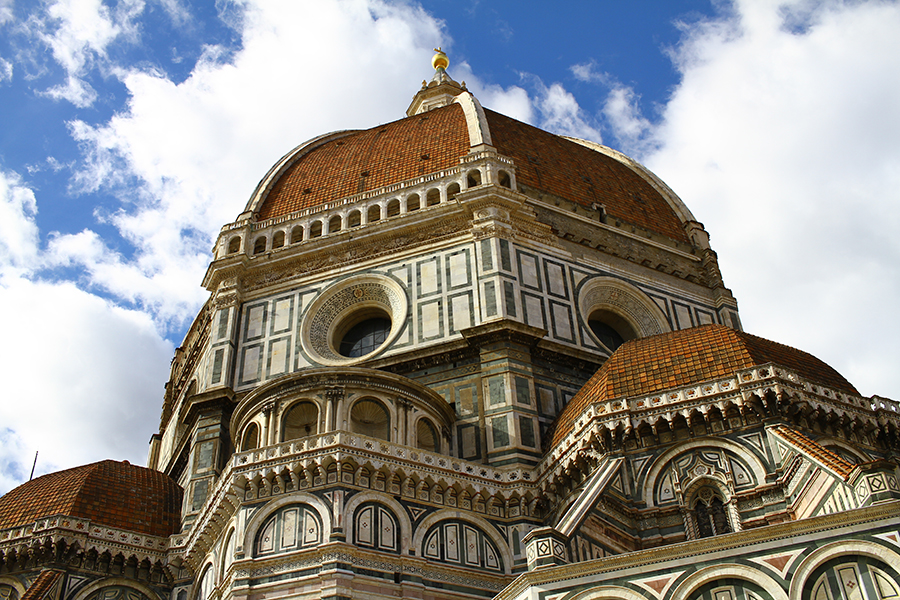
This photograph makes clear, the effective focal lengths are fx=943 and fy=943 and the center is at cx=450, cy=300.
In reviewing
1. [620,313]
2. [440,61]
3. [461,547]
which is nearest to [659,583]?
[461,547]

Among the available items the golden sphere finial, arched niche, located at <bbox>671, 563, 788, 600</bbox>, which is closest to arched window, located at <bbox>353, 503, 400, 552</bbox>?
arched niche, located at <bbox>671, 563, 788, 600</bbox>

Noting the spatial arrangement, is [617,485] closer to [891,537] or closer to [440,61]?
[891,537]

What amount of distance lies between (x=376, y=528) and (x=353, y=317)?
9.20 m

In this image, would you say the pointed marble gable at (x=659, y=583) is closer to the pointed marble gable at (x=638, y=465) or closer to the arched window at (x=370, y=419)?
the pointed marble gable at (x=638, y=465)

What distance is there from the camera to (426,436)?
20.9 m

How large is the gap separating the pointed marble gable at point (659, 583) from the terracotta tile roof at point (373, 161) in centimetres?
1722

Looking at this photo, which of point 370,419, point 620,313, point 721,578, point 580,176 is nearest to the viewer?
point 721,578

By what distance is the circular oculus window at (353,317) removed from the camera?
25047 mm

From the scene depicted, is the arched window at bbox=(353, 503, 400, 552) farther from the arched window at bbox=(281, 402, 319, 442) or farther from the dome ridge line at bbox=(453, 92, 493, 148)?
the dome ridge line at bbox=(453, 92, 493, 148)

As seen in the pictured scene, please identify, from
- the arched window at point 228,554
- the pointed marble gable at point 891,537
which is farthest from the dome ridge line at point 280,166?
the pointed marble gable at point 891,537

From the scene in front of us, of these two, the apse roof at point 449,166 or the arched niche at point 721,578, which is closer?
the arched niche at point 721,578

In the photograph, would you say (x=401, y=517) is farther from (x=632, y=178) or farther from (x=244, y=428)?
(x=632, y=178)

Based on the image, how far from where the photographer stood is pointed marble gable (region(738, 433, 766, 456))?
1739 cm

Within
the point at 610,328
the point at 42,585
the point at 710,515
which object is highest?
the point at 610,328
